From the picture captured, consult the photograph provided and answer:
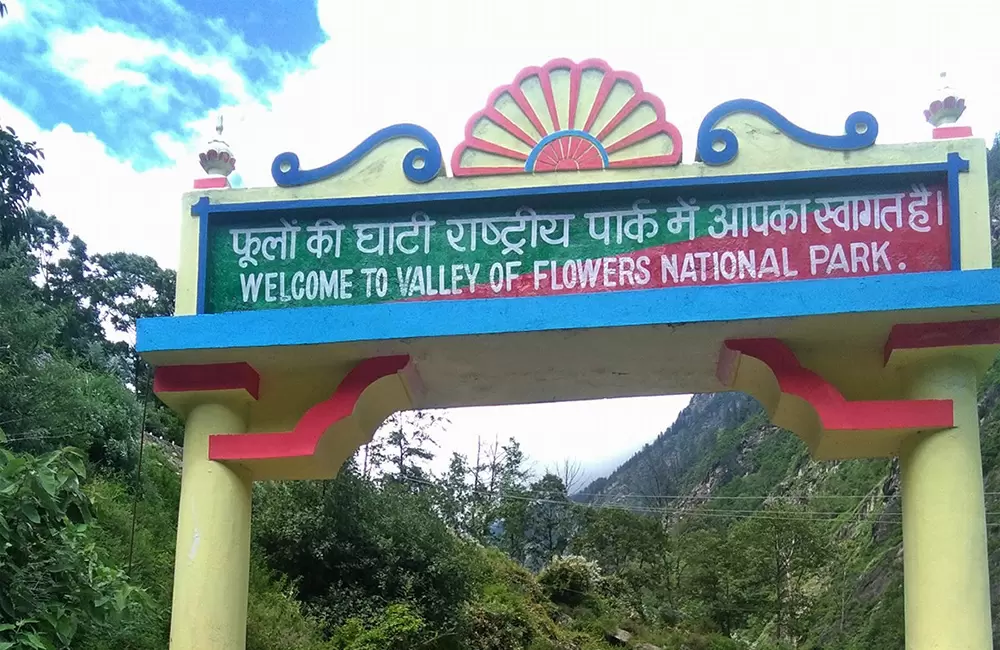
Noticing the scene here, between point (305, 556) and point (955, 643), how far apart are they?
10607mm

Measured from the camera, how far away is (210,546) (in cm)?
485

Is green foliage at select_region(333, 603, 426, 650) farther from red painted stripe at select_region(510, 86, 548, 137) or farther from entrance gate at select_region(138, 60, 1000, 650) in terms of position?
red painted stripe at select_region(510, 86, 548, 137)

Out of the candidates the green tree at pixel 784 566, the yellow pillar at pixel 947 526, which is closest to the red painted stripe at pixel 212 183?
the yellow pillar at pixel 947 526

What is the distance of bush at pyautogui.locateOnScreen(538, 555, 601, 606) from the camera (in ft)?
78.8

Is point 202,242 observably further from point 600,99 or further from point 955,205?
point 955,205

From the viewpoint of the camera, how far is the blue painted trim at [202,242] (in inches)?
199

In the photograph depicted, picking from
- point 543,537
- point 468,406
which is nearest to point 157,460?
point 468,406

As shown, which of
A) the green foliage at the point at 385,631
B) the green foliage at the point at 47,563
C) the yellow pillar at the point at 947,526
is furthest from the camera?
the green foliage at the point at 385,631

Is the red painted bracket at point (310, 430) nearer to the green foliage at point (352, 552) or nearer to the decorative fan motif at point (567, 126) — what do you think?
the decorative fan motif at point (567, 126)

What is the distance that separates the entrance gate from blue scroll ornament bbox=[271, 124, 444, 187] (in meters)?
0.01

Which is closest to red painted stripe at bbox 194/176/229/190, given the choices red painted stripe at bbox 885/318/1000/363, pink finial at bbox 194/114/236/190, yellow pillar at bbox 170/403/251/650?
pink finial at bbox 194/114/236/190

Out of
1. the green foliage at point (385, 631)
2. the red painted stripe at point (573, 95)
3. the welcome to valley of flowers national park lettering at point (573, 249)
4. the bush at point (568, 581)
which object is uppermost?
the red painted stripe at point (573, 95)

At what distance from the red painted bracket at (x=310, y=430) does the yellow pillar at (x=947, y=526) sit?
2.41 m

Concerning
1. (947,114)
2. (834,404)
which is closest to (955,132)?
(947,114)
